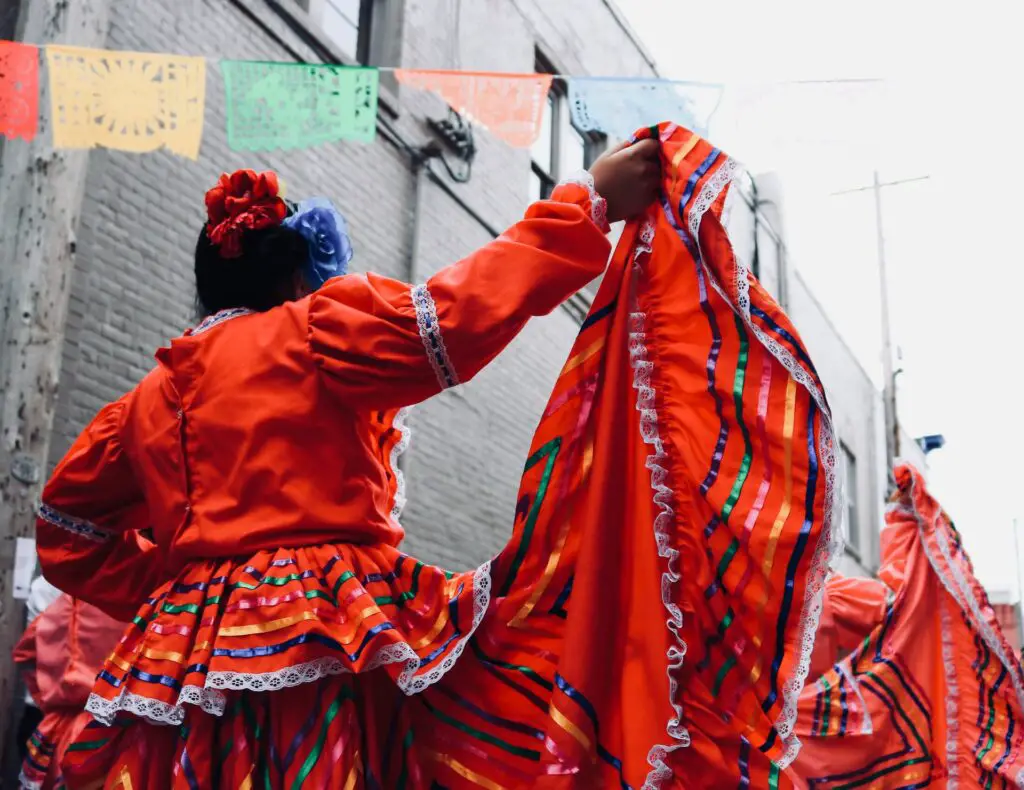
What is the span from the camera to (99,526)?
2.23 metres

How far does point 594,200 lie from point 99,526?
1.19 m

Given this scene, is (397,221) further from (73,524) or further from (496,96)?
(73,524)

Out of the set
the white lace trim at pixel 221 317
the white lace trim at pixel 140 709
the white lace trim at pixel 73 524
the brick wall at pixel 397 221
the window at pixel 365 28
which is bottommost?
the white lace trim at pixel 140 709

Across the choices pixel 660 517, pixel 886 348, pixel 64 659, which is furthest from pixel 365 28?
pixel 886 348

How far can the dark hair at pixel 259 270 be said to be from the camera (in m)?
2.07

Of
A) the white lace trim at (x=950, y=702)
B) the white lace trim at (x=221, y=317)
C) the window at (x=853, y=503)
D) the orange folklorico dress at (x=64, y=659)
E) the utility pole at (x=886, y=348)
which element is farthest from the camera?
the window at (x=853, y=503)

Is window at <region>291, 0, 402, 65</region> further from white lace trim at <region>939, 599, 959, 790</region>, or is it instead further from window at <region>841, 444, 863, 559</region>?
window at <region>841, 444, 863, 559</region>

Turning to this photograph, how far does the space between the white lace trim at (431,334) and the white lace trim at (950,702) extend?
2.83 metres

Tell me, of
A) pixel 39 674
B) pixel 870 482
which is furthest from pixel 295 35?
pixel 870 482

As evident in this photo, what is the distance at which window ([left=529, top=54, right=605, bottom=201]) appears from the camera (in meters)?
9.46

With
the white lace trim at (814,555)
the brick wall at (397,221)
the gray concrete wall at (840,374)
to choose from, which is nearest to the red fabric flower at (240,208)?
the white lace trim at (814,555)

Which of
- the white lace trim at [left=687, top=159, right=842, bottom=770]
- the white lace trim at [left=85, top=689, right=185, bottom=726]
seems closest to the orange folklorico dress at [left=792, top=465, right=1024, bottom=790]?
the white lace trim at [left=687, top=159, right=842, bottom=770]

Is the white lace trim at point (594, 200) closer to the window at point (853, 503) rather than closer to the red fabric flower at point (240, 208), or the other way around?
the red fabric flower at point (240, 208)

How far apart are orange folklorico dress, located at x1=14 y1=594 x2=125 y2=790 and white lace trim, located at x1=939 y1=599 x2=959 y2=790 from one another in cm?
295
